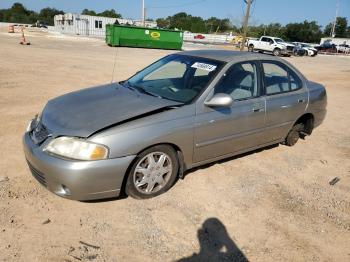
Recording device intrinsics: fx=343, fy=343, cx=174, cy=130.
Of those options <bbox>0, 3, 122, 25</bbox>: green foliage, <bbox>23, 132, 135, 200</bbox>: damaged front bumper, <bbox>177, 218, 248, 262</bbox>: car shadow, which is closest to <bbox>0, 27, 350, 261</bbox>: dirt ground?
<bbox>177, 218, 248, 262</bbox>: car shadow

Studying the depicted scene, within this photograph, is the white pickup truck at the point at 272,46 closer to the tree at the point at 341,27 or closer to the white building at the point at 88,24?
the white building at the point at 88,24

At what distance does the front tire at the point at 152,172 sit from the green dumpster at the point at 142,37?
26.2 metres

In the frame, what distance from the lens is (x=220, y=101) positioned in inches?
154

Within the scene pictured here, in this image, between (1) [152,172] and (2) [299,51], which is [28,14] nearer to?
(2) [299,51]

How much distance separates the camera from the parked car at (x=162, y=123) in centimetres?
331

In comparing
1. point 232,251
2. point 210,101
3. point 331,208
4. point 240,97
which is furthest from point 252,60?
point 232,251

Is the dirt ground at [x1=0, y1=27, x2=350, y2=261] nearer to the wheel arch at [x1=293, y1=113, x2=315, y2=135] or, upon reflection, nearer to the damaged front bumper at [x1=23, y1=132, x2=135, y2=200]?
the damaged front bumper at [x1=23, y1=132, x2=135, y2=200]

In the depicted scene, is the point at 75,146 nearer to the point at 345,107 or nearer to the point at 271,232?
the point at 271,232

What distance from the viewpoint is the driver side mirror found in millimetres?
3906

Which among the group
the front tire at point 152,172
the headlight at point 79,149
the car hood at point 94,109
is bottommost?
the front tire at point 152,172

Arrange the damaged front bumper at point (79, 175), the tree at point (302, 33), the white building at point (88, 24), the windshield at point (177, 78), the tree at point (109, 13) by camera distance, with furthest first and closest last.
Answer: the tree at point (109, 13) < the tree at point (302, 33) < the white building at point (88, 24) < the windshield at point (177, 78) < the damaged front bumper at point (79, 175)

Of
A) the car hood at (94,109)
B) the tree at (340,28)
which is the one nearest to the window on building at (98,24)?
the car hood at (94,109)

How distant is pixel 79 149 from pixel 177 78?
6.20 ft

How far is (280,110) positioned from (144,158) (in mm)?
2396
